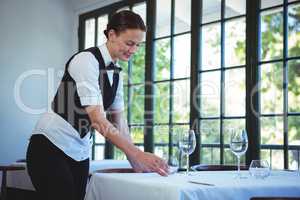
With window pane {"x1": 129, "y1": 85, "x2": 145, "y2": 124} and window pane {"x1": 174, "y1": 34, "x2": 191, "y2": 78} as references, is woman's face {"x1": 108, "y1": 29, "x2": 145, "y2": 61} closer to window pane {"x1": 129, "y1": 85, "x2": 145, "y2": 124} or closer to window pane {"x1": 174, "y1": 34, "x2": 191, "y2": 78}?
window pane {"x1": 174, "y1": 34, "x2": 191, "y2": 78}

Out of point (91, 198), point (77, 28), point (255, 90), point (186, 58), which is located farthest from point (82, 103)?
point (77, 28)

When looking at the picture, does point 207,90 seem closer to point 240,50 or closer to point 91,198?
point 240,50

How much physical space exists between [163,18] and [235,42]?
826 millimetres

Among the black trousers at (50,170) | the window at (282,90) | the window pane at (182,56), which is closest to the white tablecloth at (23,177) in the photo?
the window pane at (182,56)

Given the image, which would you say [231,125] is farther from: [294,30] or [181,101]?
[294,30]

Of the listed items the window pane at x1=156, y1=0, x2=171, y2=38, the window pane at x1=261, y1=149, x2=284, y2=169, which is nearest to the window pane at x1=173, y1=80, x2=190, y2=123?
the window pane at x1=156, y1=0, x2=171, y2=38

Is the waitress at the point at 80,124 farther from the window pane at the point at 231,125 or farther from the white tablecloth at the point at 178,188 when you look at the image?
the window pane at the point at 231,125

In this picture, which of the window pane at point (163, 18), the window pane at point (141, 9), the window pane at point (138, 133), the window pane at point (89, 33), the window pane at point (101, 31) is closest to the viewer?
the window pane at point (163, 18)

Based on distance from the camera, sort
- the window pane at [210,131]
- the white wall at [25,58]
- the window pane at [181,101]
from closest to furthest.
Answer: the window pane at [210,131] → the window pane at [181,101] → the white wall at [25,58]

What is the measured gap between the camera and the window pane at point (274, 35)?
3385 millimetres

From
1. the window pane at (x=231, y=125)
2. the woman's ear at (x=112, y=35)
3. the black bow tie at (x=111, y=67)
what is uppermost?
the woman's ear at (x=112, y=35)

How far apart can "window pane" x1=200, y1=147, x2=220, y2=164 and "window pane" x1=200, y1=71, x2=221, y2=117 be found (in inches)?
10.6

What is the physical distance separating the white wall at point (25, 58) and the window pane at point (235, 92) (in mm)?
2237

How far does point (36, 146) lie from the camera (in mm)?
1618
